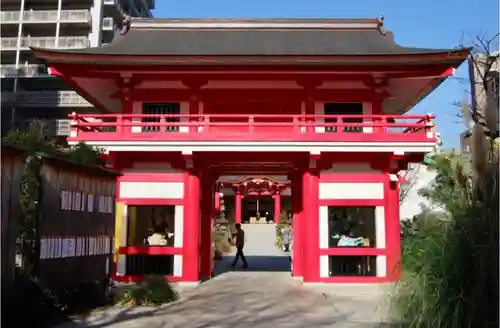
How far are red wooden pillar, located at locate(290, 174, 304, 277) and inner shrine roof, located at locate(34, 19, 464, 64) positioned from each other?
463 cm

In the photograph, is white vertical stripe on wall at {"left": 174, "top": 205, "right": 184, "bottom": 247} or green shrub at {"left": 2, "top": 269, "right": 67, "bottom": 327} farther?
white vertical stripe on wall at {"left": 174, "top": 205, "right": 184, "bottom": 247}

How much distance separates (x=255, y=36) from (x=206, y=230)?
753 centimetres

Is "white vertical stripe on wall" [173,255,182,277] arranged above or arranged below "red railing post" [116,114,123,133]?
below

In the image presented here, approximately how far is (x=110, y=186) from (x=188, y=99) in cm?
525

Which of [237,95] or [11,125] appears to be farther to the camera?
[11,125]

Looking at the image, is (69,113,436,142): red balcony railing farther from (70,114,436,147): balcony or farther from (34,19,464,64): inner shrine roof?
(34,19,464,64): inner shrine roof

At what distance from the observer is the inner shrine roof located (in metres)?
17.8

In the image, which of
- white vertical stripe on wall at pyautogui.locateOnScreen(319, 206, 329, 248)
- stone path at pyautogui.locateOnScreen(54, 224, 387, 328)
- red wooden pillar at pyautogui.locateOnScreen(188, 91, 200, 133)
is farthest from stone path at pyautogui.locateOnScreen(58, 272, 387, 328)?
red wooden pillar at pyautogui.locateOnScreen(188, 91, 200, 133)

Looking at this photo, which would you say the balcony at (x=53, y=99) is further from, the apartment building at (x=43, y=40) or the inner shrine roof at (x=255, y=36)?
the inner shrine roof at (x=255, y=36)

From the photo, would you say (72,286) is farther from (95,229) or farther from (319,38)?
(319,38)

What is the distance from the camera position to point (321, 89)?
54.0ft

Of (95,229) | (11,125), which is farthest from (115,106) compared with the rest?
(11,125)

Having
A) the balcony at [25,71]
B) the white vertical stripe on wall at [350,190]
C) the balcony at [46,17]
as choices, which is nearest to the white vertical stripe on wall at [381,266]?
the white vertical stripe on wall at [350,190]

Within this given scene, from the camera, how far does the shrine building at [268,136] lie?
1514 cm
